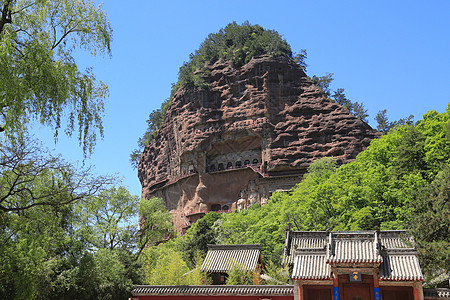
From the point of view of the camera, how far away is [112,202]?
32.8 m

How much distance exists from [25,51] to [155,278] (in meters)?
19.5

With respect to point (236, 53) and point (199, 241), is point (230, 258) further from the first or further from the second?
point (236, 53)

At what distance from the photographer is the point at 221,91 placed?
6084 cm

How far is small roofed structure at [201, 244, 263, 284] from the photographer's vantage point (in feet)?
88.4

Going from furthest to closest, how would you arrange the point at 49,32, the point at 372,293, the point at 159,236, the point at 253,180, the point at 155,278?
1. the point at 253,180
2. the point at 159,236
3. the point at 155,278
4. the point at 372,293
5. the point at 49,32

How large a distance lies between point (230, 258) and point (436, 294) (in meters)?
12.6

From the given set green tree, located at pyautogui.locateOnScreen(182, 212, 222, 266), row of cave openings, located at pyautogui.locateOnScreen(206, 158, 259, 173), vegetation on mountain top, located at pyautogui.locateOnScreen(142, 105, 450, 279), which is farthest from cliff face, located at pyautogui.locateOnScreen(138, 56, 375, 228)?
vegetation on mountain top, located at pyautogui.locateOnScreen(142, 105, 450, 279)

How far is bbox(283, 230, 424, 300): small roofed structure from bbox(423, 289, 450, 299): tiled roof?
1.03 ft

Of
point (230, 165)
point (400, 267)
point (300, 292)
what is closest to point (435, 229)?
point (400, 267)

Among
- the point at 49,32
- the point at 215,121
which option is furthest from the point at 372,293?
the point at 215,121

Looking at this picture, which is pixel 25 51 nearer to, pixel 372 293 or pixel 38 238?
pixel 38 238

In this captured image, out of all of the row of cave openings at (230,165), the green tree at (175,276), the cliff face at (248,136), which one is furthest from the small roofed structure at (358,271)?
the row of cave openings at (230,165)

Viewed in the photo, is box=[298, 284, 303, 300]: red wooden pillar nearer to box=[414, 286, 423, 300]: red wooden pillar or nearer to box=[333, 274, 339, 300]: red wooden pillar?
box=[333, 274, 339, 300]: red wooden pillar

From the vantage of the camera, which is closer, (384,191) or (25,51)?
(25,51)
